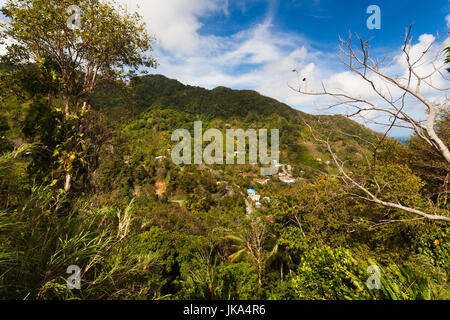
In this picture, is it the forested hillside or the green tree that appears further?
the green tree

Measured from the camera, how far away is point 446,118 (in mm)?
8750

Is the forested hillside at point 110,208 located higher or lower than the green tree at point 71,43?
lower

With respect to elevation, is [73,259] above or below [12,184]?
below

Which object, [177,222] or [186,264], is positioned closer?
[186,264]

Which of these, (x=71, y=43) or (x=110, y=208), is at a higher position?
(x=71, y=43)

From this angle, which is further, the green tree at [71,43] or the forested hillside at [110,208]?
the green tree at [71,43]

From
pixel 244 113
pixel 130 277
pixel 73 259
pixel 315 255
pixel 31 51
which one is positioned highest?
pixel 244 113

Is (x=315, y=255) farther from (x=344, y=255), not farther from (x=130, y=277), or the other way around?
(x=130, y=277)

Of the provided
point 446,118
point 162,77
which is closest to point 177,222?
point 446,118

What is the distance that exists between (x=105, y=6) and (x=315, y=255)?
7858 millimetres

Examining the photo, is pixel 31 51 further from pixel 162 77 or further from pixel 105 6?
pixel 162 77

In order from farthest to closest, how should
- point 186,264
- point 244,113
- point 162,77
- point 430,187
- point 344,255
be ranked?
point 162,77 < point 244,113 < point 186,264 < point 430,187 < point 344,255

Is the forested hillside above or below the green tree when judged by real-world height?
below
